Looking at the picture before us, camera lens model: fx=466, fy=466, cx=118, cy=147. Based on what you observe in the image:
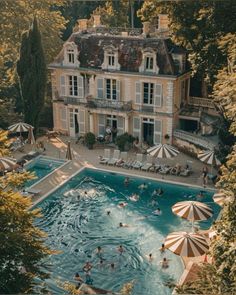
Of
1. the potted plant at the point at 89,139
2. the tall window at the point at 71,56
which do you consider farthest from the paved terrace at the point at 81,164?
the tall window at the point at 71,56

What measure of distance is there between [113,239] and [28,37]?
19789 mm

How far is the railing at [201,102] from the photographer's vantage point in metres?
39.0

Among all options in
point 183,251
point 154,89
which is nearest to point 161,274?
point 183,251

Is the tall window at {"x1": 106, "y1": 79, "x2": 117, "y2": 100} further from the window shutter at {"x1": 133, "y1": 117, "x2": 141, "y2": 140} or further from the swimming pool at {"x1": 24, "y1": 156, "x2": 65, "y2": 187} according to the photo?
the swimming pool at {"x1": 24, "y1": 156, "x2": 65, "y2": 187}

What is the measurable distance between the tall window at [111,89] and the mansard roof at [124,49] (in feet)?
4.40

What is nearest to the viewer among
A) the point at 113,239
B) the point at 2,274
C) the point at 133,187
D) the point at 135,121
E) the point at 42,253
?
the point at 2,274

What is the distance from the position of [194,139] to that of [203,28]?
331 inches

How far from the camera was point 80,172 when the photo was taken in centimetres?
3441

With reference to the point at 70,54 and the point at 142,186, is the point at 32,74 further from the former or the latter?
the point at 142,186

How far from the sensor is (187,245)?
22125mm

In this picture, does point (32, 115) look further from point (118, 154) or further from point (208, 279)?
point (208, 279)

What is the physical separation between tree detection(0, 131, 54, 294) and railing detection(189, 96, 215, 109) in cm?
2504

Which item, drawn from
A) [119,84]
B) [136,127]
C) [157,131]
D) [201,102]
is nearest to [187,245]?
[157,131]

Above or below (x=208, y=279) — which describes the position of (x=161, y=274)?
below
